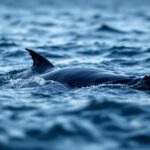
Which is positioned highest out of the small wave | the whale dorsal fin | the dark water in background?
the small wave

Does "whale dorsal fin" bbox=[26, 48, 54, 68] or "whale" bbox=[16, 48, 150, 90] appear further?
"whale dorsal fin" bbox=[26, 48, 54, 68]

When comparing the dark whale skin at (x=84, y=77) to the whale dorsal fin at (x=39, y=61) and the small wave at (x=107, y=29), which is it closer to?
the whale dorsal fin at (x=39, y=61)

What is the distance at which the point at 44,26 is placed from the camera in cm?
2402

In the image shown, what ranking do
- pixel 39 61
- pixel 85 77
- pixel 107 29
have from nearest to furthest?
pixel 85 77 < pixel 39 61 < pixel 107 29

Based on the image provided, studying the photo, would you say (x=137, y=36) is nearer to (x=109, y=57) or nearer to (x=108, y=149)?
(x=109, y=57)

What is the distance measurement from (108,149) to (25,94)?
3431mm

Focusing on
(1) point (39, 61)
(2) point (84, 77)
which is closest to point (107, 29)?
(1) point (39, 61)

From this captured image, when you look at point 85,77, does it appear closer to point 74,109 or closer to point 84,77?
point 84,77

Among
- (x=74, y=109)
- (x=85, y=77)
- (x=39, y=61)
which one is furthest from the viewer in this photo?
(x=39, y=61)

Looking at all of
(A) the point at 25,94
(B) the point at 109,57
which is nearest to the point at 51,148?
(A) the point at 25,94

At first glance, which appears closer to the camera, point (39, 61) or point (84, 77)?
point (84, 77)

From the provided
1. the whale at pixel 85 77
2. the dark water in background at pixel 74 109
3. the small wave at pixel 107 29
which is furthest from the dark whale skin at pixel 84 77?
the small wave at pixel 107 29

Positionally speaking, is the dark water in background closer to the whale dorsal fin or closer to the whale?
the whale

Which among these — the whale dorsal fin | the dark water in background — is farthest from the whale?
the dark water in background
